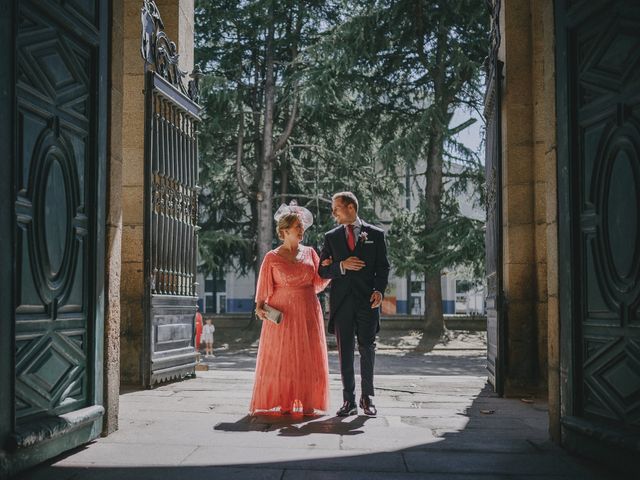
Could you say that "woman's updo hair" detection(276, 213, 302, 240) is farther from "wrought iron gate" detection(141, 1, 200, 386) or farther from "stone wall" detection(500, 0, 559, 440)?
"stone wall" detection(500, 0, 559, 440)

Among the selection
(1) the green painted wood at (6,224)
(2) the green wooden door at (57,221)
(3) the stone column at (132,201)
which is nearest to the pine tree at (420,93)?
(3) the stone column at (132,201)

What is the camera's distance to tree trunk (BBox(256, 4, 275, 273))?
2334 cm

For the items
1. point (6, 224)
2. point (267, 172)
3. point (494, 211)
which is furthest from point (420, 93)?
point (6, 224)

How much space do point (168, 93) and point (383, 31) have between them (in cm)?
1468

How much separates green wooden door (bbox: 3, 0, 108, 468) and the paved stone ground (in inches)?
14.7

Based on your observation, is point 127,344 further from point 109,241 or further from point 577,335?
point 577,335

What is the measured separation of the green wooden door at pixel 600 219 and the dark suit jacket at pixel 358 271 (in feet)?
6.18

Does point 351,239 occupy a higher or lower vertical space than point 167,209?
lower

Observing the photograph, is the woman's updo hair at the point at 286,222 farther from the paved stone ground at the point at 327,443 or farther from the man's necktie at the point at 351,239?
the paved stone ground at the point at 327,443

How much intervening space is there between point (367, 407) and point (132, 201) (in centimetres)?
383

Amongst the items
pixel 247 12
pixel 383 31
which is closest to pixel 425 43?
pixel 383 31

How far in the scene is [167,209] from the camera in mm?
9047

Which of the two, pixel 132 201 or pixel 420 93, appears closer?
pixel 132 201

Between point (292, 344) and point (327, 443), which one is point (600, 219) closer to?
point (327, 443)
